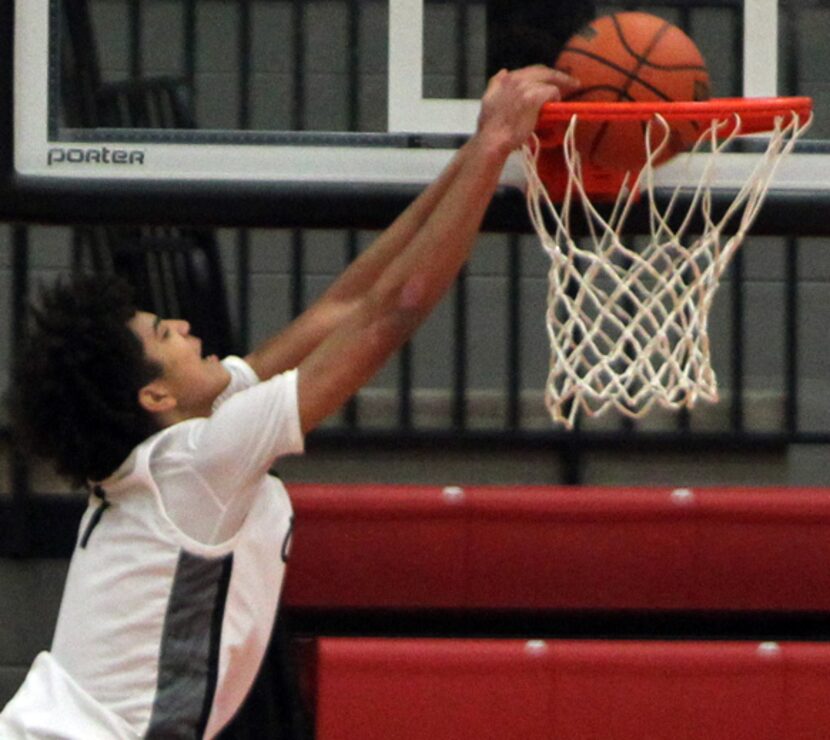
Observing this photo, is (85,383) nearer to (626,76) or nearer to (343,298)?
(343,298)

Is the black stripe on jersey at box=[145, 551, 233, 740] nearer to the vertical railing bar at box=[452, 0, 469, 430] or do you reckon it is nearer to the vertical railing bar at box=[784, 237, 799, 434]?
the vertical railing bar at box=[452, 0, 469, 430]

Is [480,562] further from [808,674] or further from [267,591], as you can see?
[267,591]

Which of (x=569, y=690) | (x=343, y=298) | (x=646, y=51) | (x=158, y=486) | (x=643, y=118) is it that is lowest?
(x=569, y=690)

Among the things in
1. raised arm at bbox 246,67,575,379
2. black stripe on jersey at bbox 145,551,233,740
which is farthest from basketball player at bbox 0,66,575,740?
raised arm at bbox 246,67,575,379

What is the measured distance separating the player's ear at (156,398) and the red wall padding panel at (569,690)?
3.22 feet

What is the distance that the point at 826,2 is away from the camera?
139 inches

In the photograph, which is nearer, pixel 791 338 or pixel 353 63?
pixel 353 63

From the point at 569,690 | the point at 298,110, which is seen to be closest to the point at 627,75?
the point at 298,110

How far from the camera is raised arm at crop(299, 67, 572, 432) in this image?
2.91m

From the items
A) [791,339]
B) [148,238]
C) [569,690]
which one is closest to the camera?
[569,690]

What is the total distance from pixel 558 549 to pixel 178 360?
146cm

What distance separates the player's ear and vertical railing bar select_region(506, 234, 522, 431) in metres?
2.15

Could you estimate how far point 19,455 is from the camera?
4727 millimetres

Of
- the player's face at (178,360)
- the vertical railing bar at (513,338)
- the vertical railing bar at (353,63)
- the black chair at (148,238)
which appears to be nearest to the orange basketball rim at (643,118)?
the vertical railing bar at (353,63)
